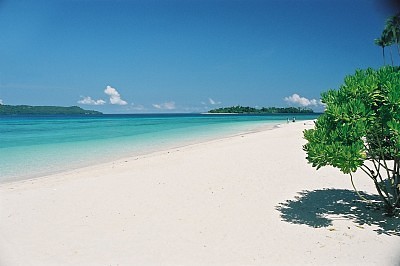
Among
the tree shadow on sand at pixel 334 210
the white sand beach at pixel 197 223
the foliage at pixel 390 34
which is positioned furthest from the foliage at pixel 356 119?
the foliage at pixel 390 34

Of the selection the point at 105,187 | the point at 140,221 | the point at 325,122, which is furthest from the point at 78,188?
the point at 325,122

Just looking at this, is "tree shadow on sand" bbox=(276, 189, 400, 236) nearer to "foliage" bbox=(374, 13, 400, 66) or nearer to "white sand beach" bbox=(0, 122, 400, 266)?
"white sand beach" bbox=(0, 122, 400, 266)

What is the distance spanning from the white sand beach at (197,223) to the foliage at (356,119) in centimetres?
111

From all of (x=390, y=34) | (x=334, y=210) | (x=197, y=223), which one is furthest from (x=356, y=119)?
(x=390, y=34)

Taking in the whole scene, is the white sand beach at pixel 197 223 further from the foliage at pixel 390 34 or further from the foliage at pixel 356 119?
Result: the foliage at pixel 390 34

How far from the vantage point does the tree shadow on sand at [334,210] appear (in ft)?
15.4

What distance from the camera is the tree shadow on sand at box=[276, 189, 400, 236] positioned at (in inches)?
184

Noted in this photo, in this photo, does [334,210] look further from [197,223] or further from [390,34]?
[390,34]

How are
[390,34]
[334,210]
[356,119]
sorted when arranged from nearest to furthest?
1. [356,119]
2. [334,210]
3. [390,34]

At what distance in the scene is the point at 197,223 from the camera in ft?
15.8

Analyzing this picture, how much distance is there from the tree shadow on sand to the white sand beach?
2cm

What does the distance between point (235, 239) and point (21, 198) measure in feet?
16.5

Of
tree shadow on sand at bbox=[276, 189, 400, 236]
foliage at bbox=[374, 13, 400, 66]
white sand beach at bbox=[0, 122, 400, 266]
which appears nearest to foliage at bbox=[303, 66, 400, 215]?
white sand beach at bbox=[0, 122, 400, 266]

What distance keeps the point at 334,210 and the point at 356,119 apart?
2.17 metres
